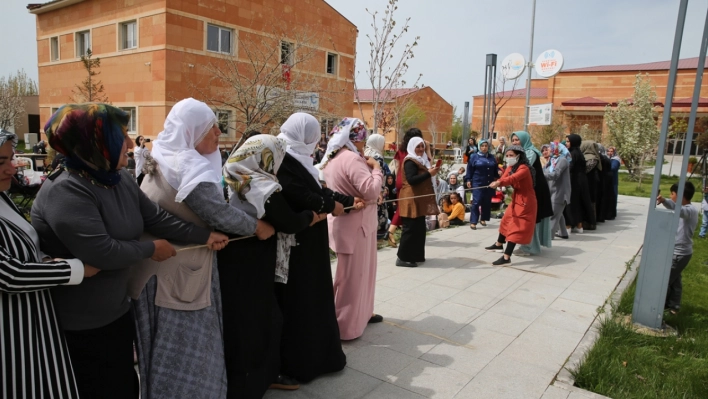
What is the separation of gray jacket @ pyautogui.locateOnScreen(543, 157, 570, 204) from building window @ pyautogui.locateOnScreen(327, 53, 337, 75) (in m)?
16.4

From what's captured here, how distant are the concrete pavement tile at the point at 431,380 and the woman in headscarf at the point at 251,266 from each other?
3.55 ft

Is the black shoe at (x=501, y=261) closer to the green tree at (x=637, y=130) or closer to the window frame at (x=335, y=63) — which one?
the green tree at (x=637, y=130)

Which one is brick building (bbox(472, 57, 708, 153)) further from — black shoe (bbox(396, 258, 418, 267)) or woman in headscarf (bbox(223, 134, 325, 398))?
woman in headscarf (bbox(223, 134, 325, 398))

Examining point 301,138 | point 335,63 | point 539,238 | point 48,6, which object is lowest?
point 539,238

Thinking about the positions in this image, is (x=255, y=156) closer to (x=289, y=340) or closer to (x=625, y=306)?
(x=289, y=340)

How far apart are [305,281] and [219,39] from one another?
18.6 m

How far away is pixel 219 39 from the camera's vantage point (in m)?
19.6

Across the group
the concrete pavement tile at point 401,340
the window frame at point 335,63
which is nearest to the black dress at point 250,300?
the concrete pavement tile at point 401,340

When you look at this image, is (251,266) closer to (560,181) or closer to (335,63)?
(560,181)

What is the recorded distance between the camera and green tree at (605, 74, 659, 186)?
70.3 ft

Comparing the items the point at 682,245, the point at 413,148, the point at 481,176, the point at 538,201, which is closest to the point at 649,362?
the point at 682,245

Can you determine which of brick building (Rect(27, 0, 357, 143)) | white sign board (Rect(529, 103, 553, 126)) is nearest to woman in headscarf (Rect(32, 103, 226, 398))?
brick building (Rect(27, 0, 357, 143))

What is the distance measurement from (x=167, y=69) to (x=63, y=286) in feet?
59.1

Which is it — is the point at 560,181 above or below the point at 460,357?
above
